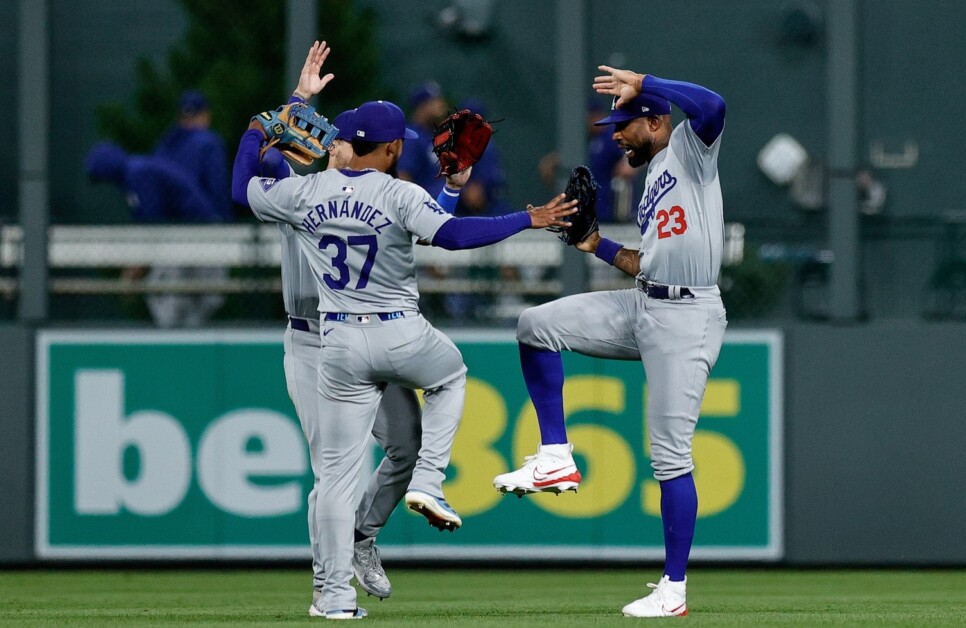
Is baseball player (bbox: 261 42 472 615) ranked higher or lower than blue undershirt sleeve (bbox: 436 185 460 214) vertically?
lower

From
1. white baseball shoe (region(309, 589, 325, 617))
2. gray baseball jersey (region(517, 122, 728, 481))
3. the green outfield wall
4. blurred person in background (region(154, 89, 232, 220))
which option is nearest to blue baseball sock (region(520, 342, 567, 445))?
gray baseball jersey (region(517, 122, 728, 481))

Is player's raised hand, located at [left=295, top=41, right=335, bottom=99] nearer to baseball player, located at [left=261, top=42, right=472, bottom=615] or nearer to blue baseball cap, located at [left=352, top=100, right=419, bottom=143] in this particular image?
baseball player, located at [left=261, top=42, right=472, bottom=615]

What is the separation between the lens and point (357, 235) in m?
6.33

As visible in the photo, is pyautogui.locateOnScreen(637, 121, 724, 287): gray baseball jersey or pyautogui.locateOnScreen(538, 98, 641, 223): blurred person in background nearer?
pyautogui.locateOnScreen(637, 121, 724, 287): gray baseball jersey

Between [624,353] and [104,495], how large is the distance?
3911 mm

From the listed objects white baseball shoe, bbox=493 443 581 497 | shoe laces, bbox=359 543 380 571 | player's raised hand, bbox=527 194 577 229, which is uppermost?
player's raised hand, bbox=527 194 577 229

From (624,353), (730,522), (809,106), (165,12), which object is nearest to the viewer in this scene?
(624,353)

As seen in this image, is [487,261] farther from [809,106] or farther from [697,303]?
[809,106]

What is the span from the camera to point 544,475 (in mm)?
6652

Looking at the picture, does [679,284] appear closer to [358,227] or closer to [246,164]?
[358,227]

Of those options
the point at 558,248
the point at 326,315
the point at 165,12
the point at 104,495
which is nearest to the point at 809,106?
the point at 558,248

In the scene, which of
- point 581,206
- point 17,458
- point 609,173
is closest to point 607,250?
point 581,206

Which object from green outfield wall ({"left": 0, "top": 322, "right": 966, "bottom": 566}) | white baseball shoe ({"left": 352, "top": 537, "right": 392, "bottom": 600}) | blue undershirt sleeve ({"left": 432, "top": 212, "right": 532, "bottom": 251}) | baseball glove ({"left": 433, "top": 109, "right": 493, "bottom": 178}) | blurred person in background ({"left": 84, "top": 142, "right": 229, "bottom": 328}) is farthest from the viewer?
blurred person in background ({"left": 84, "top": 142, "right": 229, "bottom": 328})

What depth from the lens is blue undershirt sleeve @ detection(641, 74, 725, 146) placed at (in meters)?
6.34
